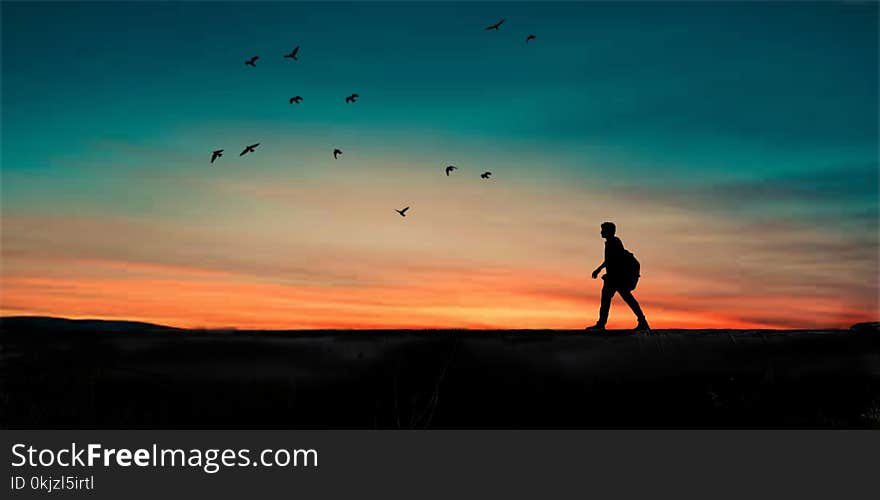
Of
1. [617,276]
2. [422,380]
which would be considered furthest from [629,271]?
[422,380]

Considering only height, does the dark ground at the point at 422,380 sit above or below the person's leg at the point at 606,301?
below

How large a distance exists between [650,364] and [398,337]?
2.65 meters

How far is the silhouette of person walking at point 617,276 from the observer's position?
12.3m

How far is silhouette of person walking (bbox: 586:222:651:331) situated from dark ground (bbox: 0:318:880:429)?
2456mm

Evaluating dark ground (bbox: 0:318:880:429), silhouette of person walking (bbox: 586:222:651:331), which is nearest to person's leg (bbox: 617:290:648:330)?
silhouette of person walking (bbox: 586:222:651:331)

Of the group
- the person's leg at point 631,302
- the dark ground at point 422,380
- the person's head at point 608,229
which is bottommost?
the dark ground at point 422,380

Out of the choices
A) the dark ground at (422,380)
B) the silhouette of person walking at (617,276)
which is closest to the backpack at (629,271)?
the silhouette of person walking at (617,276)

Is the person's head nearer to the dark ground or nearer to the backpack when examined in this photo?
the backpack

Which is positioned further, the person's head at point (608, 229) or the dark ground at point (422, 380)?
the person's head at point (608, 229)

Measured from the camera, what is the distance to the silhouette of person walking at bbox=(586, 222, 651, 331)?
12297 mm

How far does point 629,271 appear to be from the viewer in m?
12.3

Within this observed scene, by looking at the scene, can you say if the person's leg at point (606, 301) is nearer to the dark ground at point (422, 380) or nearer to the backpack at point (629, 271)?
the backpack at point (629, 271)

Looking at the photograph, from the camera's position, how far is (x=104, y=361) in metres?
8.91
